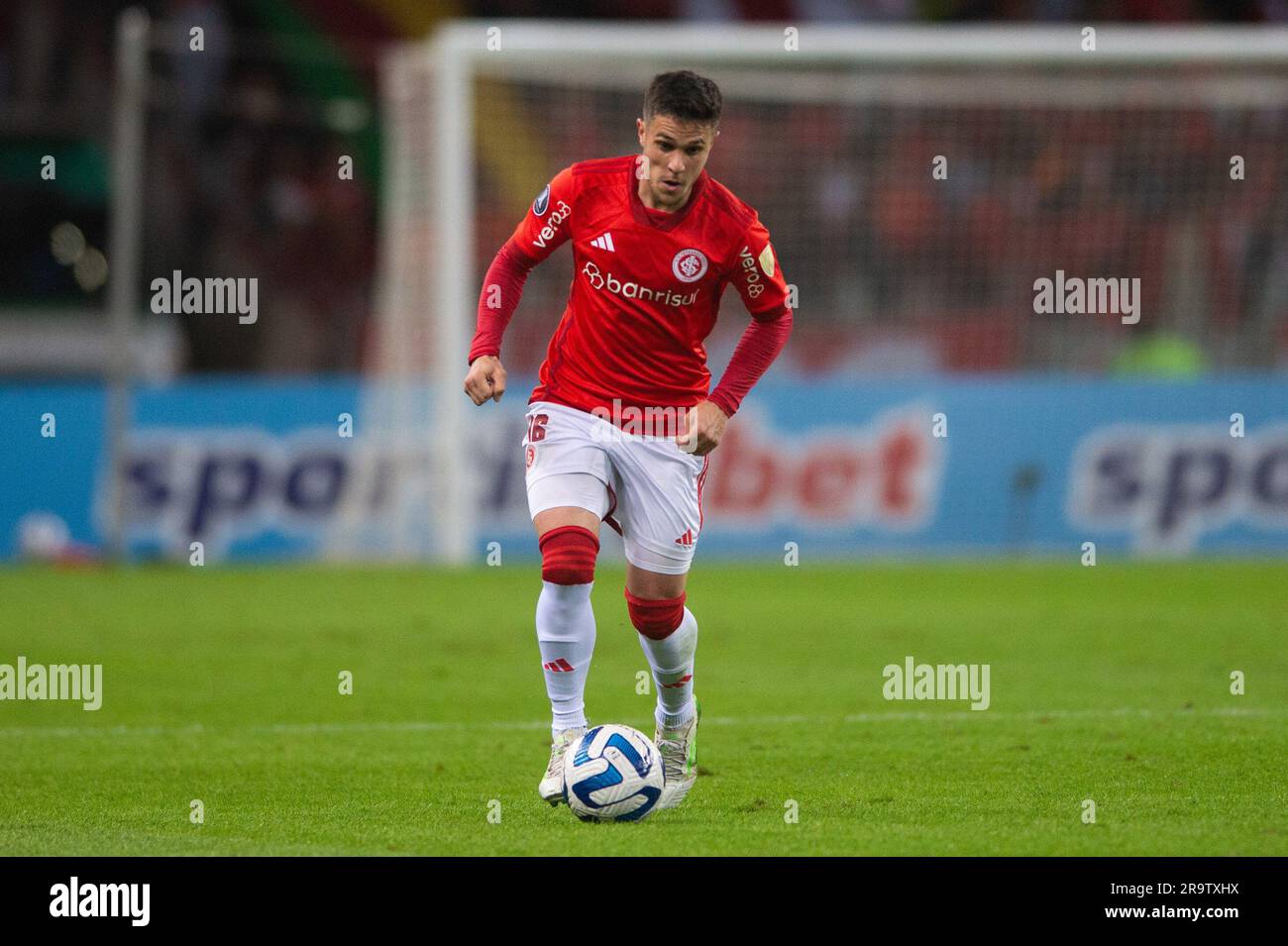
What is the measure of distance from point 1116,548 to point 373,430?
7.49 metres

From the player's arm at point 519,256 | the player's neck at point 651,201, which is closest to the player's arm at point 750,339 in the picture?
the player's neck at point 651,201

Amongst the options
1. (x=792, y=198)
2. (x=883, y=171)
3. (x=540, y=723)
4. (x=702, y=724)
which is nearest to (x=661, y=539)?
(x=702, y=724)

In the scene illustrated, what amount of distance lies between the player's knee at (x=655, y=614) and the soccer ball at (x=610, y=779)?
0.59 metres

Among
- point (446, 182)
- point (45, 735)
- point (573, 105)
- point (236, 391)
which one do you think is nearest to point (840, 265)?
point (573, 105)

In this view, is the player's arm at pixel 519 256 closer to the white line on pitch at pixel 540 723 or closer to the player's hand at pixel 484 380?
the player's hand at pixel 484 380

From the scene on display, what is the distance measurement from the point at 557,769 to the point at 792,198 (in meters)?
14.4

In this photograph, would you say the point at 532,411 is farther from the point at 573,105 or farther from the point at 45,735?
the point at 573,105

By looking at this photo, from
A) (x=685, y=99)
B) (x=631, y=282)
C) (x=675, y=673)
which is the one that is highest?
(x=685, y=99)

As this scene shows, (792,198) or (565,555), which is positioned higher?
(792,198)

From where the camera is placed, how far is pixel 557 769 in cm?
624

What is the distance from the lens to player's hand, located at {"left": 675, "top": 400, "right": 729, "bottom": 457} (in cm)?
652

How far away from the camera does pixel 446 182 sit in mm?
17469

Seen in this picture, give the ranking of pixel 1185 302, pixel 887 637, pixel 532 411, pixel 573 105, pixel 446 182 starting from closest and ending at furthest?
pixel 532 411
pixel 887 637
pixel 446 182
pixel 573 105
pixel 1185 302

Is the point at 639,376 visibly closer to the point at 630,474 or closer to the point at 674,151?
the point at 630,474
